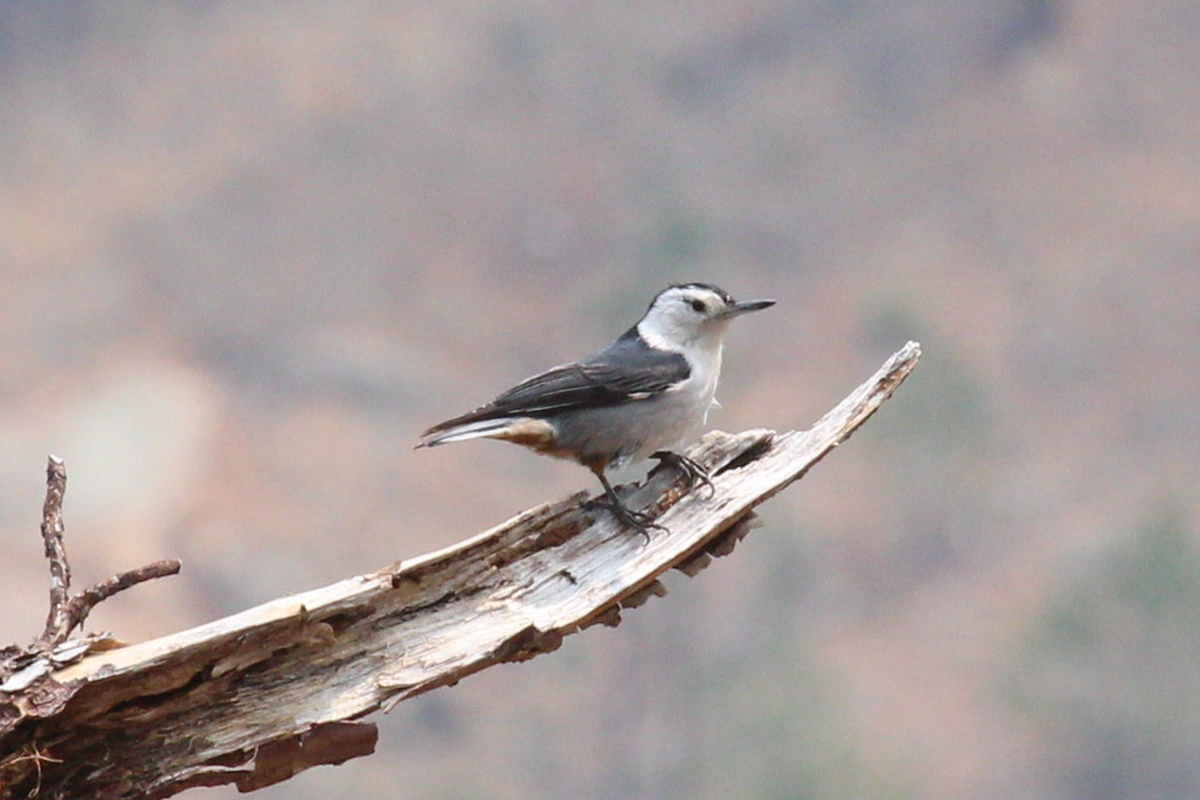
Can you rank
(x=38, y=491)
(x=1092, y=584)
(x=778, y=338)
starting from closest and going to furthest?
(x=38, y=491) → (x=1092, y=584) → (x=778, y=338)

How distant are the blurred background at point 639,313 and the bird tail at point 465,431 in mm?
18310

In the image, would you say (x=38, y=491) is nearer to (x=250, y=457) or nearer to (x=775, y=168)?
(x=250, y=457)

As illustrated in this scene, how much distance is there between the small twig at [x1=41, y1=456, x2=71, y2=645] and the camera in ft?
16.3

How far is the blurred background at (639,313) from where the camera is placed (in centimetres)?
2839

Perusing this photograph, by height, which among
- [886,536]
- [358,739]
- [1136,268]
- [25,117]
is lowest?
[358,739]

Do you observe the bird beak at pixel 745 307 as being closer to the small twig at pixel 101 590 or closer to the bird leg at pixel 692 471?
the bird leg at pixel 692 471

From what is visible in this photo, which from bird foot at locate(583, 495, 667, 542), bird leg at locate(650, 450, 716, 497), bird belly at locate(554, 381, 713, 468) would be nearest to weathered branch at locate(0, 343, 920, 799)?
bird foot at locate(583, 495, 667, 542)

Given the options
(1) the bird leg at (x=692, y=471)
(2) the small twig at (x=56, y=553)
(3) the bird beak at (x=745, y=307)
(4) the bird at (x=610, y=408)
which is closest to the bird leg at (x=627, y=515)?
(1) the bird leg at (x=692, y=471)

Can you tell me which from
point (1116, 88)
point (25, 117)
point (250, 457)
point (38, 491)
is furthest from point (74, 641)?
point (1116, 88)

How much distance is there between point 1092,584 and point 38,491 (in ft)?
58.1

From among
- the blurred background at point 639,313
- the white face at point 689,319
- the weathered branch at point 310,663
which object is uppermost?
the blurred background at point 639,313

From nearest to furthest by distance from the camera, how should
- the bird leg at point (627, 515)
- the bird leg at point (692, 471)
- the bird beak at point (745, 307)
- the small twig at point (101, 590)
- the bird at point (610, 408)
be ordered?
the small twig at point (101, 590) < the bird leg at point (627, 515) < the bird leg at point (692, 471) < the bird at point (610, 408) < the bird beak at point (745, 307)

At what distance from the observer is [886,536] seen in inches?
1270

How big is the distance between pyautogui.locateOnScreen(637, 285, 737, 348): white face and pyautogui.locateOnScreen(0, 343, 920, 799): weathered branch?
150cm
